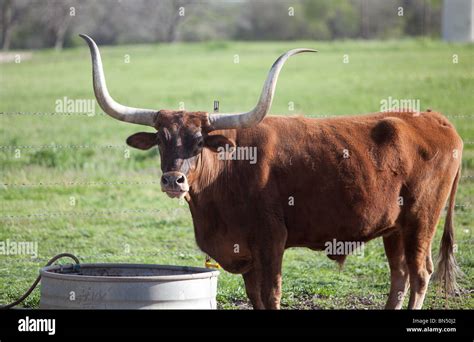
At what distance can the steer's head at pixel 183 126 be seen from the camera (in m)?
7.55

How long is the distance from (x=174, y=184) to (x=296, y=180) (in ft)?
4.28

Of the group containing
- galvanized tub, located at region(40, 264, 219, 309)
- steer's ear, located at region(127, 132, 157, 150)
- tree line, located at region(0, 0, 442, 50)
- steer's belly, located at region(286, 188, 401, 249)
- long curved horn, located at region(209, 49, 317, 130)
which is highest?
tree line, located at region(0, 0, 442, 50)

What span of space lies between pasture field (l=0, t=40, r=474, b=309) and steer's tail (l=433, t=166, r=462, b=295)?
0.22 metres

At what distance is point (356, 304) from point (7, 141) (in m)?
10.8

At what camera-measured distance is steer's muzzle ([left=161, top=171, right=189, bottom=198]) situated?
730cm

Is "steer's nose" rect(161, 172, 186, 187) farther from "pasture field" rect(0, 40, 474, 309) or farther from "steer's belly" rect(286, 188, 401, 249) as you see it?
"pasture field" rect(0, 40, 474, 309)

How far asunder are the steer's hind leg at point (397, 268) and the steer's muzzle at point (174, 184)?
100 inches

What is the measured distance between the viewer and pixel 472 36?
40.6 meters

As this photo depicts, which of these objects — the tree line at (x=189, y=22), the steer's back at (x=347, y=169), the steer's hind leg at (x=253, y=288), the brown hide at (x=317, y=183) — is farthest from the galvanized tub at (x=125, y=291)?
the tree line at (x=189, y=22)

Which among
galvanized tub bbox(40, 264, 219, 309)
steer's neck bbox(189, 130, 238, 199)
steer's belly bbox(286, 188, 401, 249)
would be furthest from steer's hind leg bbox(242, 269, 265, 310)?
galvanized tub bbox(40, 264, 219, 309)

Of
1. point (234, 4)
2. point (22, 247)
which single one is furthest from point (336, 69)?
point (234, 4)

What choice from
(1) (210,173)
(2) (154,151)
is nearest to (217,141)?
(1) (210,173)
